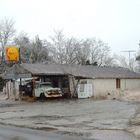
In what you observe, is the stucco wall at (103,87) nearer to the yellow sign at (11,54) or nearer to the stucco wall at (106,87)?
the stucco wall at (106,87)

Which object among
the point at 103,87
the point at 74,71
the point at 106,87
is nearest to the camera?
the point at 103,87

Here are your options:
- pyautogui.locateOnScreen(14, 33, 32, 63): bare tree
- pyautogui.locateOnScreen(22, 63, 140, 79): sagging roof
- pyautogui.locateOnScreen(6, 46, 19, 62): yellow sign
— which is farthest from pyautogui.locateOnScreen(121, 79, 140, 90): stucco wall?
pyautogui.locateOnScreen(14, 33, 32, 63): bare tree

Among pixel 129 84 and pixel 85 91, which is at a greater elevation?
pixel 129 84

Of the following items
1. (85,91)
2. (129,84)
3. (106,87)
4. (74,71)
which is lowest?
(85,91)

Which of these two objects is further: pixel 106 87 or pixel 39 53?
pixel 39 53

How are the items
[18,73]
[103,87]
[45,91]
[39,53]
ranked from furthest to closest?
[39,53]
[103,87]
[18,73]
[45,91]

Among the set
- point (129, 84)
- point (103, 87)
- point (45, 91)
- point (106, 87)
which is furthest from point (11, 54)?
point (129, 84)

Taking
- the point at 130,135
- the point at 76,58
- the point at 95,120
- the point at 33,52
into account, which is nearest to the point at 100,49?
the point at 76,58

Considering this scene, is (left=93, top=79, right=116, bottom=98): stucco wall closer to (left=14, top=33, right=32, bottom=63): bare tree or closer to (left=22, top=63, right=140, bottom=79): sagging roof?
(left=22, top=63, right=140, bottom=79): sagging roof

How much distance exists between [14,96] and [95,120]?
27289 mm

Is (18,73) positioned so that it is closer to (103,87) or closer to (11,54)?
(11,54)

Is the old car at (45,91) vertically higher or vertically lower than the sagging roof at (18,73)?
lower

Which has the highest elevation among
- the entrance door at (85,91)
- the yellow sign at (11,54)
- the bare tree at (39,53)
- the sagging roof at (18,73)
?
the bare tree at (39,53)

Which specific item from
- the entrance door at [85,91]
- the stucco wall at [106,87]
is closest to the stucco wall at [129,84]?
the stucco wall at [106,87]
